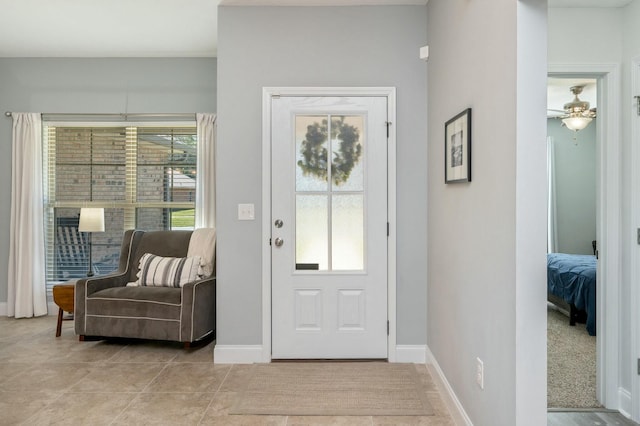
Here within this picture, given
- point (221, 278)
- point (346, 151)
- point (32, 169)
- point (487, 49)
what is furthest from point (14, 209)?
point (487, 49)

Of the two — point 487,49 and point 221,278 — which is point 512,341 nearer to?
point 487,49

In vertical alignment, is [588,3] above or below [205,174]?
above

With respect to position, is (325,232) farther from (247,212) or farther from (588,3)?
(588,3)

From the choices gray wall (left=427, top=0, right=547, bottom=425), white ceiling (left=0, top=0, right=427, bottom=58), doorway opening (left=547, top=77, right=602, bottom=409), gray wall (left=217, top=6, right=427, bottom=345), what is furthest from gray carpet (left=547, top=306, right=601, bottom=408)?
white ceiling (left=0, top=0, right=427, bottom=58)

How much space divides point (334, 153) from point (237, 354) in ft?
5.62

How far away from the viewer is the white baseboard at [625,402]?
2.42 meters

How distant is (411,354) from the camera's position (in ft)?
10.6

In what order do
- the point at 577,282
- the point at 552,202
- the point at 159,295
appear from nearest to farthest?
1. the point at 159,295
2. the point at 577,282
3. the point at 552,202

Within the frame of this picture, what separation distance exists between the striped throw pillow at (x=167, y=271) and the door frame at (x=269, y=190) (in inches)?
33.3

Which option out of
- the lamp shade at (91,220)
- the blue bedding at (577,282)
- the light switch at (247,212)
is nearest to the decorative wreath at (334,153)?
the light switch at (247,212)

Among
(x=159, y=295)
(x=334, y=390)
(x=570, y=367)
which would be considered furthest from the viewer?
(x=159, y=295)

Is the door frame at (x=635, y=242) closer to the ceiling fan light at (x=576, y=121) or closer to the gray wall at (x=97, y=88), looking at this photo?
the ceiling fan light at (x=576, y=121)

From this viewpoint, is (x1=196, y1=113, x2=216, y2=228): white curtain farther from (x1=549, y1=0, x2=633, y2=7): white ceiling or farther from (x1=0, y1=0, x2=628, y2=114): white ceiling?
(x1=549, y1=0, x2=633, y2=7): white ceiling

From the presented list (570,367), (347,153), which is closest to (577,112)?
(570,367)
